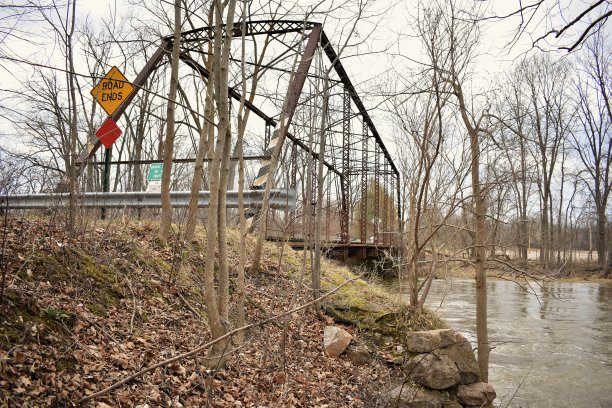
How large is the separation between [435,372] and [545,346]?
540cm

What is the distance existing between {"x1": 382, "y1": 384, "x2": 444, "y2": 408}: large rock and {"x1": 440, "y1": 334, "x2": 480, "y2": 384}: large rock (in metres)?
0.55

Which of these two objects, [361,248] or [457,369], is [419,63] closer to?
[457,369]

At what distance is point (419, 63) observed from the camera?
255 inches

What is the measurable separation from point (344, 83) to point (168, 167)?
10.6 ft

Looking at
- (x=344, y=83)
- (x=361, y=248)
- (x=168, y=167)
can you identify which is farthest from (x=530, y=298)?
(x=168, y=167)

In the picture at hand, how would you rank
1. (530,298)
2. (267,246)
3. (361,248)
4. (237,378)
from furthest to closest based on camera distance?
(530,298) → (361,248) → (267,246) → (237,378)

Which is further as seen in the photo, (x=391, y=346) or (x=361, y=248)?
(x=361, y=248)

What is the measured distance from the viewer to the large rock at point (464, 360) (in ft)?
20.2

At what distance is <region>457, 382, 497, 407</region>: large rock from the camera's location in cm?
588

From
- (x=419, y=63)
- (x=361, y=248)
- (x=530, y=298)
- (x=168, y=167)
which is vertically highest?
(x=419, y=63)

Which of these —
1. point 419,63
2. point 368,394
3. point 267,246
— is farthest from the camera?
point 267,246

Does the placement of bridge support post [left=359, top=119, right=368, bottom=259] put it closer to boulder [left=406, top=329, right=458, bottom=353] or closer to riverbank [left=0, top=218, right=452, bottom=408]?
riverbank [left=0, top=218, right=452, bottom=408]

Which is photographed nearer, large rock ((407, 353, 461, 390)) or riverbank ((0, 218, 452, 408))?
riverbank ((0, 218, 452, 408))

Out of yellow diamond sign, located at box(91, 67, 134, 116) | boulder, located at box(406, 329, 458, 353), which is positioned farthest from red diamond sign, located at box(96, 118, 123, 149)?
boulder, located at box(406, 329, 458, 353)
